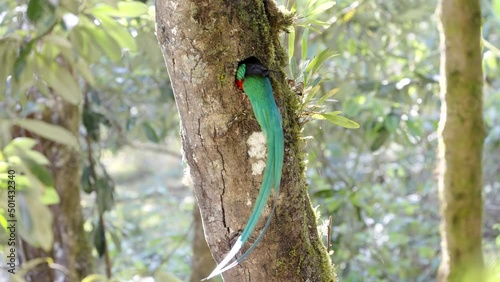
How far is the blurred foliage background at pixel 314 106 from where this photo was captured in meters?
1.29

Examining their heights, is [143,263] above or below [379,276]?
above

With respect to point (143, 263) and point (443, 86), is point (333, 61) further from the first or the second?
point (143, 263)

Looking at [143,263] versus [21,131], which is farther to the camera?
[143,263]

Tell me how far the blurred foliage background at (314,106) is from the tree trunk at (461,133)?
116mm

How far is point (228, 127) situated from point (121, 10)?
506mm

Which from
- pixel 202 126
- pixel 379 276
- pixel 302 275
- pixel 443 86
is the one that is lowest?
pixel 379 276

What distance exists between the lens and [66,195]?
99.5 inches

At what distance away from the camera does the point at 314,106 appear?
4.25ft

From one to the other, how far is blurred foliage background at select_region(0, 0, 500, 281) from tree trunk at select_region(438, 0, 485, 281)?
0.12 m

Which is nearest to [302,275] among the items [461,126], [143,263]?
[461,126]

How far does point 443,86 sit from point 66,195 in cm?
158

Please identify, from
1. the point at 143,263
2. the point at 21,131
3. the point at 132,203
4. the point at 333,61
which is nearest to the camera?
the point at 21,131

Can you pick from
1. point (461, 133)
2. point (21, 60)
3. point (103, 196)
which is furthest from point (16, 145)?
point (103, 196)

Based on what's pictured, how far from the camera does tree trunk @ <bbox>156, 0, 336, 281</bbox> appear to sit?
3.57 feet
